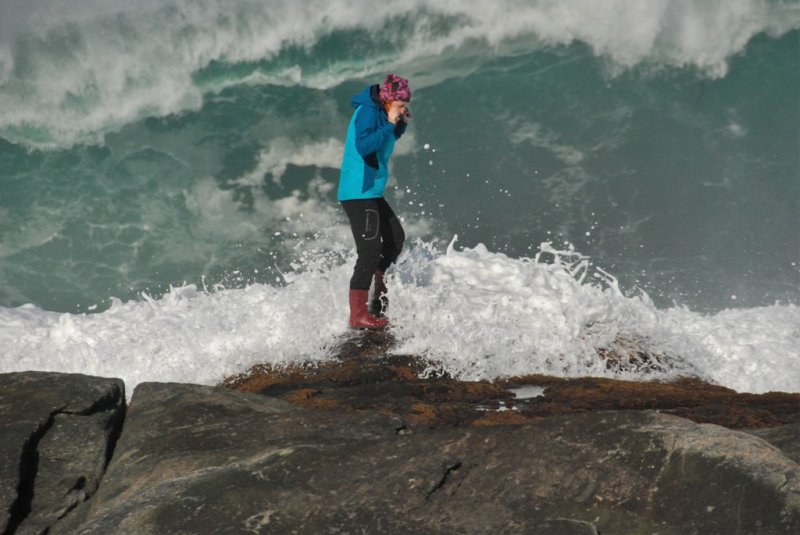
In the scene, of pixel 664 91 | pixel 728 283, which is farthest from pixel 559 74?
pixel 728 283

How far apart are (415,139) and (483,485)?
10764 millimetres

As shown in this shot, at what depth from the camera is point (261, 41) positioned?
597 inches

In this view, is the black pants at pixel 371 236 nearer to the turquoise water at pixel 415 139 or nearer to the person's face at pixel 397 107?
the person's face at pixel 397 107

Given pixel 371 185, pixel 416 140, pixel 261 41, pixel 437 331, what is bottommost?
pixel 416 140

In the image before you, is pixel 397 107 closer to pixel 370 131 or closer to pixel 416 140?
pixel 370 131

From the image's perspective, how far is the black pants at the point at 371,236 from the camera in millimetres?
6832

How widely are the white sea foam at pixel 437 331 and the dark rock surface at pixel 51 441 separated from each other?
162cm

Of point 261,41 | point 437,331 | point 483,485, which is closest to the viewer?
point 483,485

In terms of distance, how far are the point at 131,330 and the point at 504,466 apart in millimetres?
4177

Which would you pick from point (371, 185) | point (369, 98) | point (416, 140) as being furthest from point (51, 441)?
point (416, 140)

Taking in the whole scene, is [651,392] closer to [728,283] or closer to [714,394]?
[714,394]

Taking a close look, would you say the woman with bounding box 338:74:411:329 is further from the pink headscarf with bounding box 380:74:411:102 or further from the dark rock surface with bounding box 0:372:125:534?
the dark rock surface with bounding box 0:372:125:534

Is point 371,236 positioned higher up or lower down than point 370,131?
lower down

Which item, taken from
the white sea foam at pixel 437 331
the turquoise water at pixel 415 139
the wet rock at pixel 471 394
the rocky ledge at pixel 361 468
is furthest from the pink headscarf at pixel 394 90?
the turquoise water at pixel 415 139
